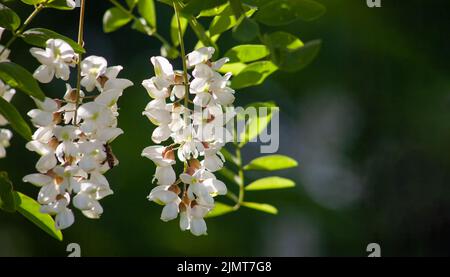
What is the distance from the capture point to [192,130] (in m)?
0.67

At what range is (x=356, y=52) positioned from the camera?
8.37 feet

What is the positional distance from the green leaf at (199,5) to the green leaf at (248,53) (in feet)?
0.36

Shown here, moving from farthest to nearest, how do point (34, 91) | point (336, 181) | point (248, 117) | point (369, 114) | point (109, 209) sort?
point (369, 114) → point (336, 181) → point (109, 209) → point (248, 117) → point (34, 91)

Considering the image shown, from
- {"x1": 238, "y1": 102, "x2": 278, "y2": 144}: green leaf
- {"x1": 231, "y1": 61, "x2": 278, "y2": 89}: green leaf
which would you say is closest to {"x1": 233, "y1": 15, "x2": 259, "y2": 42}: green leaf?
{"x1": 231, "y1": 61, "x2": 278, "y2": 89}: green leaf

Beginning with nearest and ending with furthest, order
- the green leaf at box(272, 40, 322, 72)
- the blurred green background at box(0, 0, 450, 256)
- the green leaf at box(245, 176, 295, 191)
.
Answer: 1. the green leaf at box(272, 40, 322, 72)
2. the green leaf at box(245, 176, 295, 191)
3. the blurred green background at box(0, 0, 450, 256)

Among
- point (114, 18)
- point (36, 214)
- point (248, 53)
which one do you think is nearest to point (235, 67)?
point (248, 53)

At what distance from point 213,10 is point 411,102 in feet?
6.45

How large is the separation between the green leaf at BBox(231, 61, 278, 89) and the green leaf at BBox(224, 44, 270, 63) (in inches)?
0.6

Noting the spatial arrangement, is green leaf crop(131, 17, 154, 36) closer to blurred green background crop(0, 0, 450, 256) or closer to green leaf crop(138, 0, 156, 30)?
green leaf crop(138, 0, 156, 30)

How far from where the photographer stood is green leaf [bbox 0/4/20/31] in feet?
2.19

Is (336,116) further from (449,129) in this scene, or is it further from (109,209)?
(109,209)

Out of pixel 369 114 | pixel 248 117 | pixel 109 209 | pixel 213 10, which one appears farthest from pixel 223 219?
pixel 213 10

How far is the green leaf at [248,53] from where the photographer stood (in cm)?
73

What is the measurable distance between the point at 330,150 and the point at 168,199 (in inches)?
73.5
